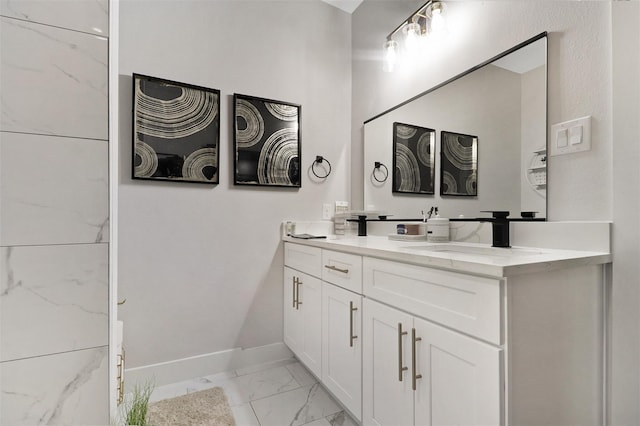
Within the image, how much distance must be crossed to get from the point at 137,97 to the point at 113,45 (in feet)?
3.34

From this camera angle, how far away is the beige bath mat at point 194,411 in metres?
1.45

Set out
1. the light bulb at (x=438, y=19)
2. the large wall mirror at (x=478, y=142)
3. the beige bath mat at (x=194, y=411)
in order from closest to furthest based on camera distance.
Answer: the large wall mirror at (x=478, y=142), the beige bath mat at (x=194, y=411), the light bulb at (x=438, y=19)

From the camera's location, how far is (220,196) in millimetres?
1942

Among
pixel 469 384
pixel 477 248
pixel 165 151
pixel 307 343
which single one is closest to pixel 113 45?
pixel 165 151

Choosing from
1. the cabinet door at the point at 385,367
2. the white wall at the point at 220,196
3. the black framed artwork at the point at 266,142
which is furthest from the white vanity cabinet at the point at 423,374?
the black framed artwork at the point at 266,142

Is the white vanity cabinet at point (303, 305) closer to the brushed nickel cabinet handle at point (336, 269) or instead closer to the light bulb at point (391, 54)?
the brushed nickel cabinet handle at point (336, 269)

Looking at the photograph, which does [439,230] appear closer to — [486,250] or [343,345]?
[486,250]

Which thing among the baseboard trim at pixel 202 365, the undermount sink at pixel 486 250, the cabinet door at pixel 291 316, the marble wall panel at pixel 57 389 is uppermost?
the undermount sink at pixel 486 250

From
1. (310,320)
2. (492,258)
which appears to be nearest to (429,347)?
(492,258)

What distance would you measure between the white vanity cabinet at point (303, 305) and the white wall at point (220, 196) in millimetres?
127

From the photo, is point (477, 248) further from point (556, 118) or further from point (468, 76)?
point (468, 76)

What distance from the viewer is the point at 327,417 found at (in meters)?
1.50

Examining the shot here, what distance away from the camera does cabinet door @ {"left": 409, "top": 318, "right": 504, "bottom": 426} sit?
78 cm

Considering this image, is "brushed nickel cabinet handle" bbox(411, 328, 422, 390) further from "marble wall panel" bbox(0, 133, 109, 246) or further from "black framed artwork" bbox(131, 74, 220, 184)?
"black framed artwork" bbox(131, 74, 220, 184)
